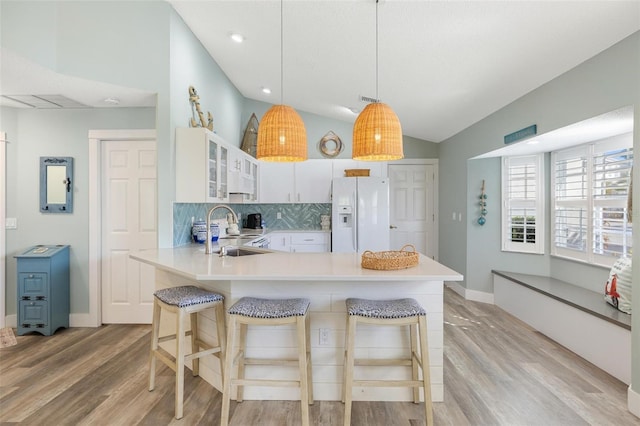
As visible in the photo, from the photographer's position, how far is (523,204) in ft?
14.2

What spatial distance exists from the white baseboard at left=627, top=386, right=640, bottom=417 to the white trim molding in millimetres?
4362

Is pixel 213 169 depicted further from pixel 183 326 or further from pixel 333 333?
pixel 333 333

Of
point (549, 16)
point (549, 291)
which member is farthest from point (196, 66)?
point (549, 291)

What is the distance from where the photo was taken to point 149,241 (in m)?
3.58

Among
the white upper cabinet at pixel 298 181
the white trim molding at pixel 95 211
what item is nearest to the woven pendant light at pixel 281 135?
the white trim molding at pixel 95 211

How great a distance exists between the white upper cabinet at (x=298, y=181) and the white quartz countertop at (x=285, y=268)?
8.74 feet

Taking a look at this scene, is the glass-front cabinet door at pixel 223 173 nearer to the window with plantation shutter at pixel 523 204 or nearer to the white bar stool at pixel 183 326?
the white bar stool at pixel 183 326

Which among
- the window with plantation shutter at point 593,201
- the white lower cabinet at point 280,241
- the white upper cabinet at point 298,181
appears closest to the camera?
the window with plantation shutter at point 593,201

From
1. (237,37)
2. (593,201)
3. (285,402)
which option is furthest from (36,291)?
(593,201)

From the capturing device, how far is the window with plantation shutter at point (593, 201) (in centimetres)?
315

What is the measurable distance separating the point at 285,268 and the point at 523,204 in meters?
3.60

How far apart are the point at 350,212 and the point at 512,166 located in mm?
2217

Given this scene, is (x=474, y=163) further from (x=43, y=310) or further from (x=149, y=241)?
(x=43, y=310)

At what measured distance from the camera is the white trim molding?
349cm
